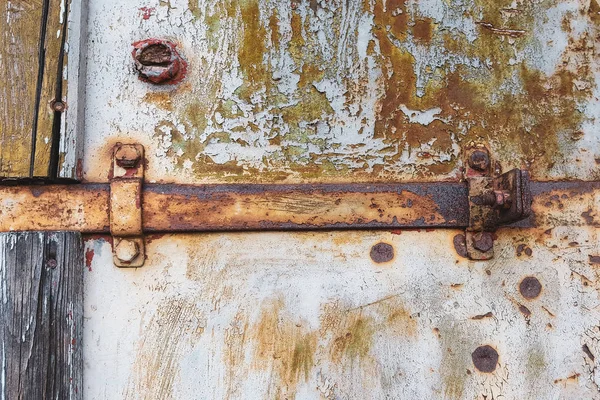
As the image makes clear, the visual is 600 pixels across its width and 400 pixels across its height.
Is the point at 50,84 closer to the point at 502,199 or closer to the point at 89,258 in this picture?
the point at 89,258

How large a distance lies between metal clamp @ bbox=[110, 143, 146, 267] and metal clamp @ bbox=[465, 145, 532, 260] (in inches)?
24.4

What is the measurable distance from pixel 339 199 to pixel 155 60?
1.45 feet

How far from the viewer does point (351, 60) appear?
3.62 feet

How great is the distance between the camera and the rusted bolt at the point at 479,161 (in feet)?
3.53

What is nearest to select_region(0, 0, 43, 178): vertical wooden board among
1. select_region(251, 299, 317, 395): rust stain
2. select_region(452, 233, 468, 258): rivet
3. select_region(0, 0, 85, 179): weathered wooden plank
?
select_region(0, 0, 85, 179): weathered wooden plank

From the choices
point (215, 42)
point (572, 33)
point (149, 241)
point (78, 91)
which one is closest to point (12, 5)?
point (78, 91)

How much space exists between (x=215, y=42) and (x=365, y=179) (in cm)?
40

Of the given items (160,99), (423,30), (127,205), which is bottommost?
(127,205)

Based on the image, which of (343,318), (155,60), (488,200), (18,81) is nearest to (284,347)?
(343,318)

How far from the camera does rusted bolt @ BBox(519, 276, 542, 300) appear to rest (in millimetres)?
1067

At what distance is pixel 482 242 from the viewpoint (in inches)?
41.8

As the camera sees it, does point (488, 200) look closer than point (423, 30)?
Yes

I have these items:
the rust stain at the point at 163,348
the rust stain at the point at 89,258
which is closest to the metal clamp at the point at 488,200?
the rust stain at the point at 163,348

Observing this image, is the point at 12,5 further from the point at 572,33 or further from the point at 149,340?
the point at 572,33
